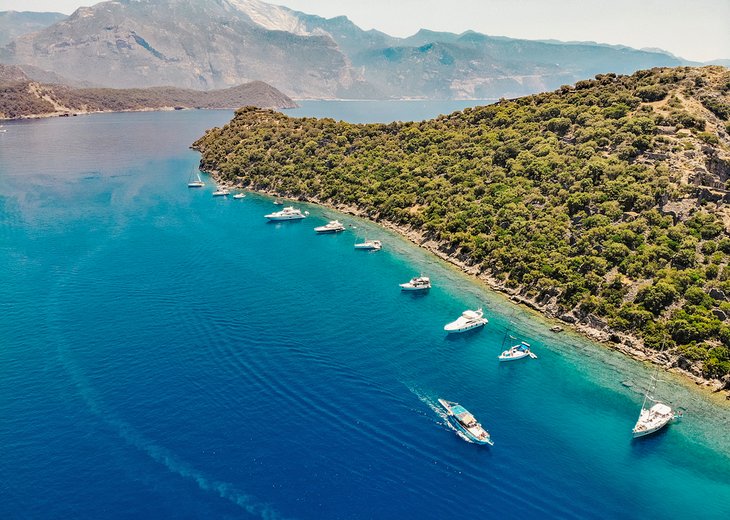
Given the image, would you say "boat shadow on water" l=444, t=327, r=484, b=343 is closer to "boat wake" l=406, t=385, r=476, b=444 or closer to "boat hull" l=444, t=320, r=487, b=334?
"boat hull" l=444, t=320, r=487, b=334

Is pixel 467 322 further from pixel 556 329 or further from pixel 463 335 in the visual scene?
pixel 556 329

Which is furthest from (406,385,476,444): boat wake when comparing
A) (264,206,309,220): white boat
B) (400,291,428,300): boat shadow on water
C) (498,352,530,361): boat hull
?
(264,206,309,220): white boat

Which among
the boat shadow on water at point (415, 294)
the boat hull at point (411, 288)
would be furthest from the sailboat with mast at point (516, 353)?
the boat hull at point (411, 288)

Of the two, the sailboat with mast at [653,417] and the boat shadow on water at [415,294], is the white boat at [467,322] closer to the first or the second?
the boat shadow on water at [415,294]

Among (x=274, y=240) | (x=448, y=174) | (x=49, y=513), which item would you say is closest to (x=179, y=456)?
(x=49, y=513)

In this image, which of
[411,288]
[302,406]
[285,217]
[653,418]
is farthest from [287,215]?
[653,418]
